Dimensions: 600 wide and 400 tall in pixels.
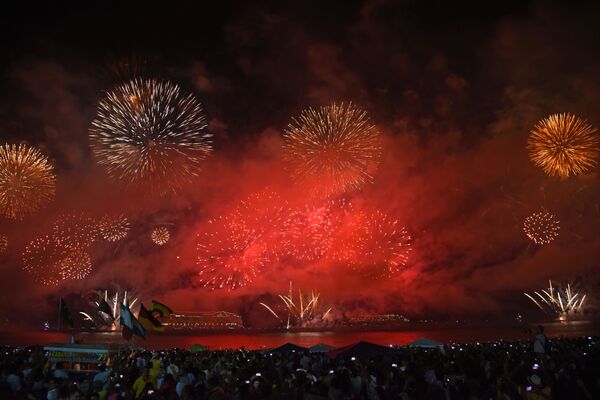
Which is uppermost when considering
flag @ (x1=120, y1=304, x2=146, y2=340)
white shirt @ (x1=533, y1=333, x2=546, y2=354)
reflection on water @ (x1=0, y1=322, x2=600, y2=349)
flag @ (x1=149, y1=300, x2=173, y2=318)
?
flag @ (x1=149, y1=300, x2=173, y2=318)

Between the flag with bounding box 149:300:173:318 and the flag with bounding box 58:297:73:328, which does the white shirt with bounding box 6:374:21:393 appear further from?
the flag with bounding box 58:297:73:328

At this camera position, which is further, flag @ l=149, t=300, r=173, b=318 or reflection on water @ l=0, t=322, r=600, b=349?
reflection on water @ l=0, t=322, r=600, b=349

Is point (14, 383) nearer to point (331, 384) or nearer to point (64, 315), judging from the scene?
point (331, 384)

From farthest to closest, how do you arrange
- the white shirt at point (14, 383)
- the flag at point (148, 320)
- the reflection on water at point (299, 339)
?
1. the reflection on water at point (299, 339)
2. the flag at point (148, 320)
3. the white shirt at point (14, 383)

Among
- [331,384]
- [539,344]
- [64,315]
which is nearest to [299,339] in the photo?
[64,315]

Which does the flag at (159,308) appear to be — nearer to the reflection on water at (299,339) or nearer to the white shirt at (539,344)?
the white shirt at (539,344)

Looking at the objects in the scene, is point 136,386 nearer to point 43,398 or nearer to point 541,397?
point 43,398

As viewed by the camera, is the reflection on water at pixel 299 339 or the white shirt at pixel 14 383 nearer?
the white shirt at pixel 14 383

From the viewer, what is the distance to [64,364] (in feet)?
58.7

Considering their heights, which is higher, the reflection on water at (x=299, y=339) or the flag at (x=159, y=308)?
the flag at (x=159, y=308)

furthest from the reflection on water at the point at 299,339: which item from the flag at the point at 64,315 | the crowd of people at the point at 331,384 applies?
the crowd of people at the point at 331,384

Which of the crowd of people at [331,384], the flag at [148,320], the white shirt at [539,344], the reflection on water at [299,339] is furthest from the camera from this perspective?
the reflection on water at [299,339]

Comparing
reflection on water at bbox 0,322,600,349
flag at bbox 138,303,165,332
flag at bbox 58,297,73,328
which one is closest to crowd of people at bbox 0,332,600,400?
flag at bbox 138,303,165,332

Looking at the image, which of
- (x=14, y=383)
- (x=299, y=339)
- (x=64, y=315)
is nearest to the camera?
(x=14, y=383)
